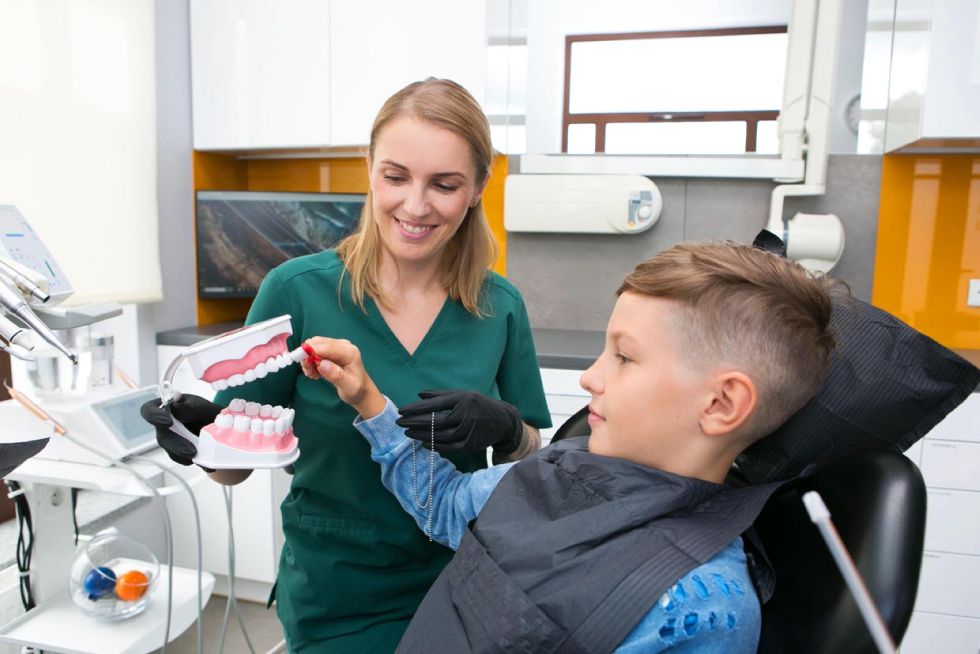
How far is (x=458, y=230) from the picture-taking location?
120 cm

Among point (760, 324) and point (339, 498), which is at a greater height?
point (760, 324)

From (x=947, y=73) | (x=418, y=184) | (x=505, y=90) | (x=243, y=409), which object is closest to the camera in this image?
(x=243, y=409)

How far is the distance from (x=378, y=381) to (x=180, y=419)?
0.29 meters

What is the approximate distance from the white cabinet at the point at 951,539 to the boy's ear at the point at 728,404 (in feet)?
4.73

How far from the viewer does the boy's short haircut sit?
771 millimetres

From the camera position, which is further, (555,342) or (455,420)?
(555,342)

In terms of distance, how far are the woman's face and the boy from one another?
238 millimetres

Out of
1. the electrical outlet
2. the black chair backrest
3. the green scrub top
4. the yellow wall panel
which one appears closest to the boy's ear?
the black chair backrest

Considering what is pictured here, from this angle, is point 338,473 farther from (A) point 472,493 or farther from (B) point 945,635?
(B) point 945,635

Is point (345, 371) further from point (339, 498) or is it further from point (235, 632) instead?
point (235, 632)

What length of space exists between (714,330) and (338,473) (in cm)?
59

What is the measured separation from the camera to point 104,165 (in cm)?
209

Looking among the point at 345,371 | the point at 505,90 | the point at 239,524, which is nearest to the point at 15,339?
the point at 345,371

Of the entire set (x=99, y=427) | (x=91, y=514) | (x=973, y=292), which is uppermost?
(x=973, y=292)
